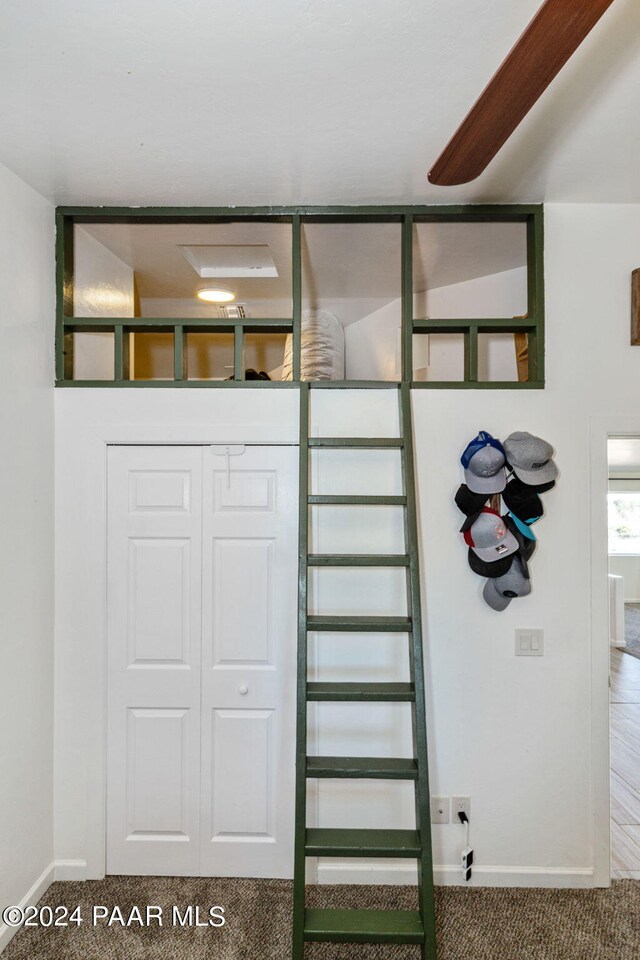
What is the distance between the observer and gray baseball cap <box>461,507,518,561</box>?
7.65 feet

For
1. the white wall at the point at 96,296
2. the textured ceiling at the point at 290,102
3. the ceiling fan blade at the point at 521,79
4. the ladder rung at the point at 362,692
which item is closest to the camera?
the ceiling fan blade at the point at 521,79

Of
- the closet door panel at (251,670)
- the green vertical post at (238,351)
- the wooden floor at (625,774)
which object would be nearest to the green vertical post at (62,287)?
the green vertical post at (238,351)

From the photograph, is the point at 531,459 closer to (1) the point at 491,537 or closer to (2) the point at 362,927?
(1) the point at 491,537

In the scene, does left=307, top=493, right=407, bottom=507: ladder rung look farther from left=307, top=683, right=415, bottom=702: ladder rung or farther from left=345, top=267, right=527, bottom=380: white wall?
left=345, top=267, right=527, bottom=380: white wall

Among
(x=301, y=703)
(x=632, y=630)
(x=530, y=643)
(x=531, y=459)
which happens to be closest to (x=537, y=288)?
(x=531, y=459)

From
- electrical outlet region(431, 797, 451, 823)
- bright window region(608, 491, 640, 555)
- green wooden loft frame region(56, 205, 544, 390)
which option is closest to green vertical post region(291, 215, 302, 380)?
green wooden loft frame region(56, 205, 544, 390)

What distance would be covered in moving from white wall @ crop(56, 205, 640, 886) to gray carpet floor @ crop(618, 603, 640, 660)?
4631 millimetres

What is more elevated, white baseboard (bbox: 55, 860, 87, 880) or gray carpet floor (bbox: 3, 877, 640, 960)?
white baseboard (bbox: 55, 860, 87, 880)

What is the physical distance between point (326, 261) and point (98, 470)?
1510 mm

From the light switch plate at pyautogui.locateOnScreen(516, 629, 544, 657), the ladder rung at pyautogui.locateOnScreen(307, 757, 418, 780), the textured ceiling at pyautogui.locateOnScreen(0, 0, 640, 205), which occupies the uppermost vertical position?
the textured ceiling at pyautogui.locateOnScreen(0, 0, 640, 205)

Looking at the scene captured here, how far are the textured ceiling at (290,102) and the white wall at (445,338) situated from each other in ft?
2.01

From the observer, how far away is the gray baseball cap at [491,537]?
7.65ft

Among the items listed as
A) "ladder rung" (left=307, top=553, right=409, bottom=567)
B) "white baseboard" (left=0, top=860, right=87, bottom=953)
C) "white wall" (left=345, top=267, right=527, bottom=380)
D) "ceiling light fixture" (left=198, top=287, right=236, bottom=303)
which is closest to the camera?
"ladder rung" (left=307, top=553, right=409, bottom=567)

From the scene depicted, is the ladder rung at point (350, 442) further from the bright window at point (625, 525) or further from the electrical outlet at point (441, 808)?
the bright window at point (625, 525)
